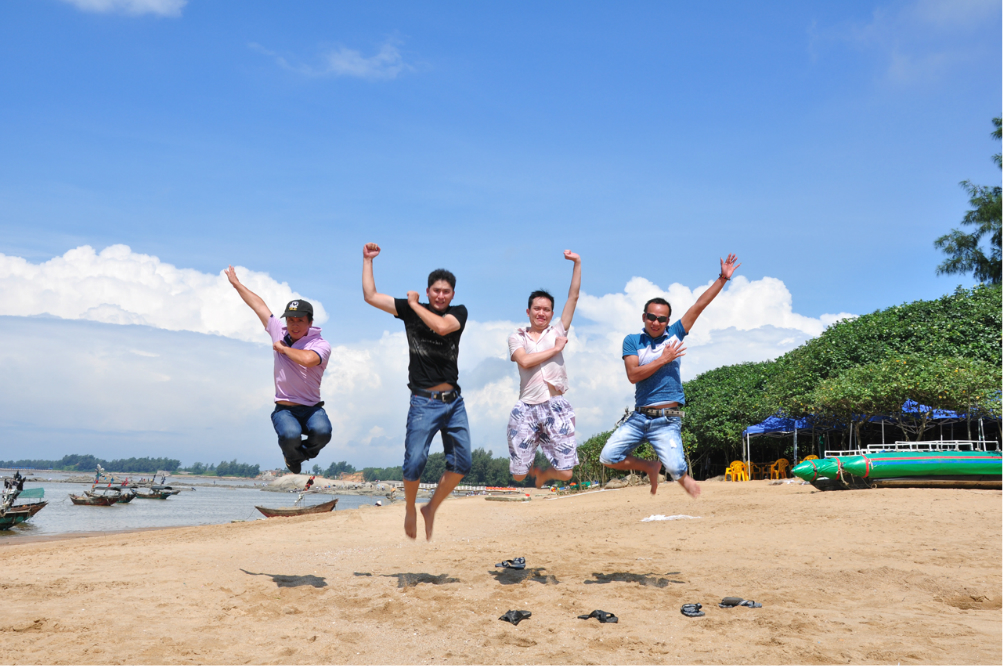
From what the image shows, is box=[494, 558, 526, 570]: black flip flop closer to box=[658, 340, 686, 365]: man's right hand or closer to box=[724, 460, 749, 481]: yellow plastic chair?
box=[658, 340, 686, 365]: man's right hand

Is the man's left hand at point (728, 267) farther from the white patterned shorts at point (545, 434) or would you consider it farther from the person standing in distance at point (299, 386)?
the person standing in distance at point (299, 386)

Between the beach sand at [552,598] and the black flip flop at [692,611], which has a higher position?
the black flip flop at [692,611]

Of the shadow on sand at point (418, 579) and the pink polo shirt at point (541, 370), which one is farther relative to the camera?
the shadow on sand at point (418, 579)

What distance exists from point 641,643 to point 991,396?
21.5m

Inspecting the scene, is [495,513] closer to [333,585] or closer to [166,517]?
[333,585]

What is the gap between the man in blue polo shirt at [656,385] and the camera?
285 inches

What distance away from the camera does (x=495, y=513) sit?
23750 millimetres

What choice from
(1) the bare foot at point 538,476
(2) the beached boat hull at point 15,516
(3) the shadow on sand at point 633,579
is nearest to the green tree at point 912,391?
(3) the shadow on sand at point 633,579

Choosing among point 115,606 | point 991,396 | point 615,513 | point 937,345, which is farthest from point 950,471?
point 115,606

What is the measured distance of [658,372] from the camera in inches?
295

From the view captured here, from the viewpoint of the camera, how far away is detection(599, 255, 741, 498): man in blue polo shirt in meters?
7.24

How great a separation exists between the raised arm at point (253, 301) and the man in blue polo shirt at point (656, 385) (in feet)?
12.5

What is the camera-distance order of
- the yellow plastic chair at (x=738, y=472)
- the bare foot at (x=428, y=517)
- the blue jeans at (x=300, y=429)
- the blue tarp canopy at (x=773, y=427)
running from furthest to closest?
the blue tarp canopy at (x=773, y=427), the yellow plastic chair at (x=738, y=472), the bare foot at (x=428, y=517), the blue jeans at (x=300, y=429)

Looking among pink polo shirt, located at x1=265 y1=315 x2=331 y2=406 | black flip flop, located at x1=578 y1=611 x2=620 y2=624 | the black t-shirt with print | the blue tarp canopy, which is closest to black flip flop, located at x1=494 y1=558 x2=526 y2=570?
black flip flop, located at x1=578 y1=611 x2=620 y2=624
